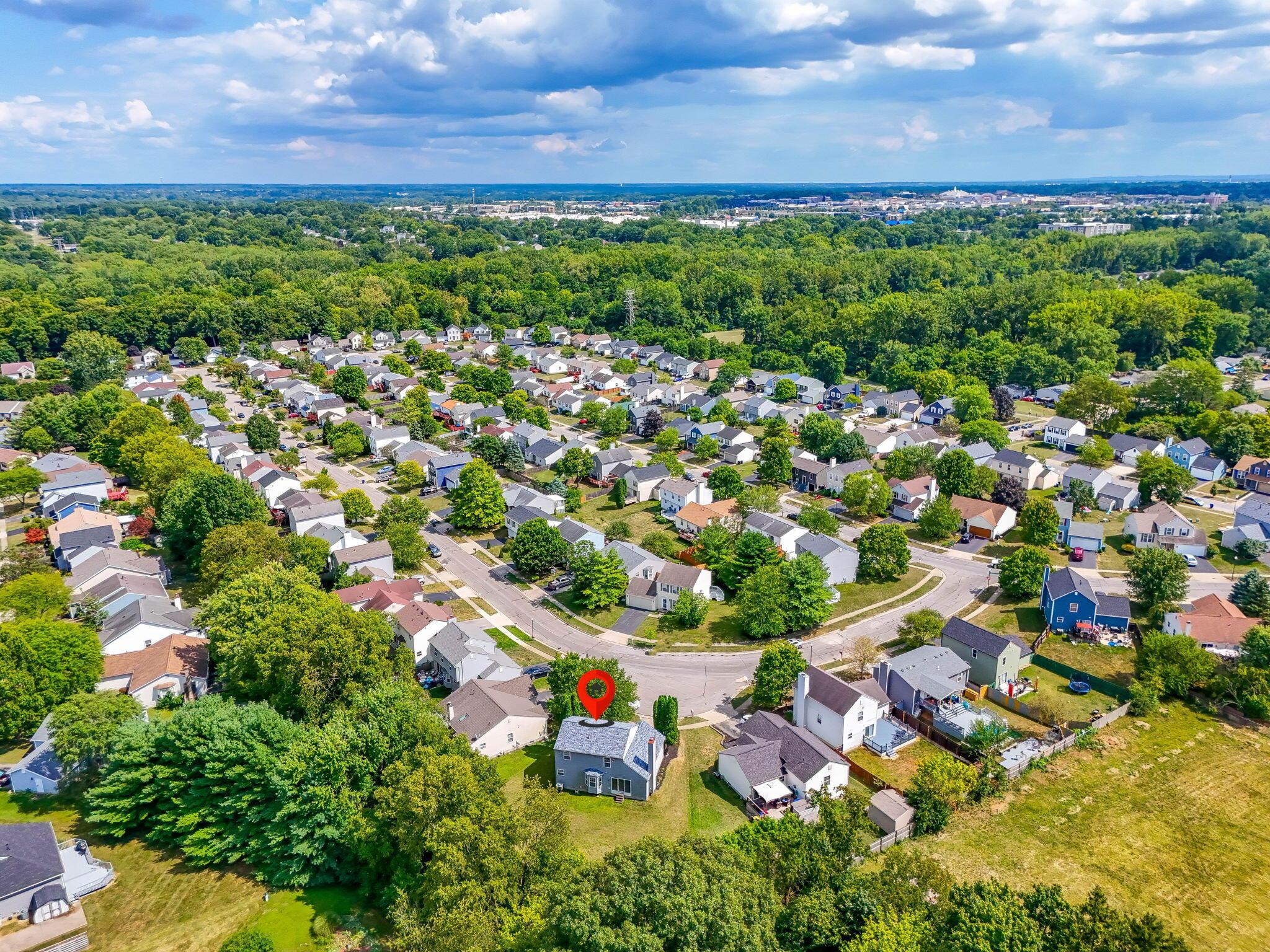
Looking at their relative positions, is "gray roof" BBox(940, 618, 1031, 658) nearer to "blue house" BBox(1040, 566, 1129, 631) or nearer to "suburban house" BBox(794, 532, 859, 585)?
"blue house" BBox(1040, 566, 1129, 631)

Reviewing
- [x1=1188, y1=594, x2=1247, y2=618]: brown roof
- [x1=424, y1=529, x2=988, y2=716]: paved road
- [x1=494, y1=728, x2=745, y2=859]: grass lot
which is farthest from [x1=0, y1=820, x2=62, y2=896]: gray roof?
[x1=1188, y1=594, x2=1247, y2=618]: brown roof

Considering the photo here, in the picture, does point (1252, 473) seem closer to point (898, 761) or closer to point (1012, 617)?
point (1012, 617)

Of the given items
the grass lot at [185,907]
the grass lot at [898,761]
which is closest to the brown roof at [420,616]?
the grass lot at [185,907]

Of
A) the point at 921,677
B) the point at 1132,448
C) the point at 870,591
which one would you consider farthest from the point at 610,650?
the point at 1132,448

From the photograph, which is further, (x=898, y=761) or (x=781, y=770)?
(x=898, y=761)

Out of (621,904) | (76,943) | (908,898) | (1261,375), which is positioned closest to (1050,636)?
(908,898)

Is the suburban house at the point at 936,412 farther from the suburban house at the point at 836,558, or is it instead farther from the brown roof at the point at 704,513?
the suburban house at the point at 836,558

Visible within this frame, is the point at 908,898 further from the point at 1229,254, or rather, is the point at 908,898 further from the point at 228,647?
the point at 1229,254
